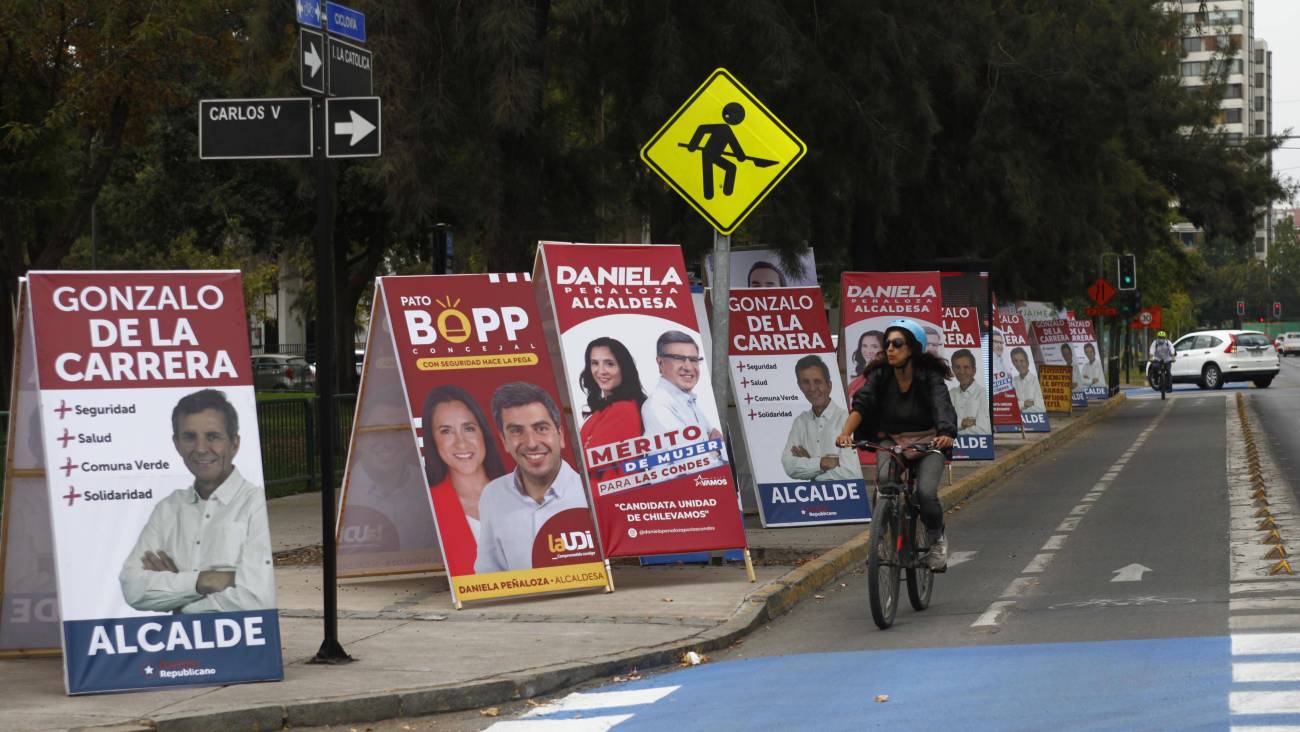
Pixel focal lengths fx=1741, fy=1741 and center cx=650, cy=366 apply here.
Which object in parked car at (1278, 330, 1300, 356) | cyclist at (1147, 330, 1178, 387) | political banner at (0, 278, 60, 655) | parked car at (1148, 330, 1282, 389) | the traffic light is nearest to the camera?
political banner at (0, 278, 60, 655)

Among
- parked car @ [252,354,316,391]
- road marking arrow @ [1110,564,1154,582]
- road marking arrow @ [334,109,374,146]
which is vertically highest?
road marking arrow @ [334,109,374,146]

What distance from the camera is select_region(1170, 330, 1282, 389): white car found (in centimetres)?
5300

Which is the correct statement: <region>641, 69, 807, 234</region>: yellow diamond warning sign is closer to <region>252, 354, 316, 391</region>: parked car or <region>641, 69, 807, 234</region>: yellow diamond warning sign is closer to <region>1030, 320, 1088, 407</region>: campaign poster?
<region>1030, 320, 1088, 407</region>: campaign poster

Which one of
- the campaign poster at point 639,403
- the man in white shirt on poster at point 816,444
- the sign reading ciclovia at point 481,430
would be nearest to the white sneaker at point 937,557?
the campaign poster at point 639,403

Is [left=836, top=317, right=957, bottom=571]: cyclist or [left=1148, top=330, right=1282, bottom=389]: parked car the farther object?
[left=1148, top=330, right=1282, bottom=389]: parked car

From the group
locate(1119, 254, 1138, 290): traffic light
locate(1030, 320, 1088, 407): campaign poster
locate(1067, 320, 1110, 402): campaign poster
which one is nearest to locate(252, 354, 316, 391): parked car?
locate(1067, 320, 1110, 402): campaign poster

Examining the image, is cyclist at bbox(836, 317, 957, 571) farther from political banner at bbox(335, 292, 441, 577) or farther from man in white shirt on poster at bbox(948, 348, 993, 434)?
man in white shirt on poster at bbox(948, 348, 993, 434)

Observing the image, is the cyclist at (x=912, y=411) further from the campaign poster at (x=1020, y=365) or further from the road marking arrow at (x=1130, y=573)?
the campaign poster at (x=1020, y=365)

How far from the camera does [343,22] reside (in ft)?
30.4

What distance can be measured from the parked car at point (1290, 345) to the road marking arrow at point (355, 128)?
392 feet

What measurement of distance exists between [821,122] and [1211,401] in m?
29.4

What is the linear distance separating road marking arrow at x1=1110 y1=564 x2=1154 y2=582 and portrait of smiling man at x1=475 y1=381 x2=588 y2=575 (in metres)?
3.72

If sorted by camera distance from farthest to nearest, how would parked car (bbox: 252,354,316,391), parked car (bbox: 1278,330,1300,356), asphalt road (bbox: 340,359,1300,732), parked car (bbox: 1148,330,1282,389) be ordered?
parked car (bbox: 1278,330,1300,356) < parked car (bbox: 252,354,316,391) < parked car (bbox: 1148,330,1282,389) < asphalt road (bbox: 340,359,1300,732)

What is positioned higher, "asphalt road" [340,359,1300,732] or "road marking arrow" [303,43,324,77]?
"road marking arrow" [303,43,324,77]
